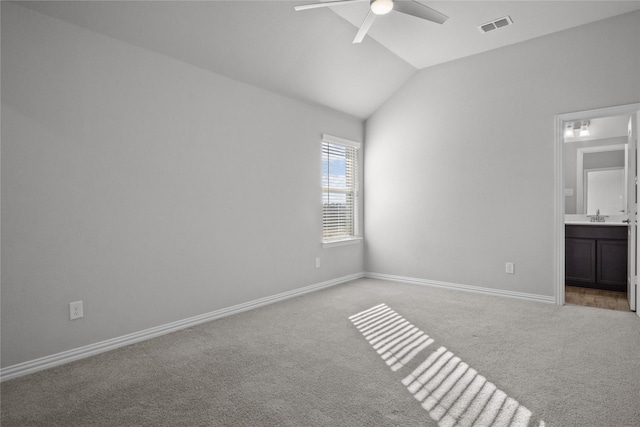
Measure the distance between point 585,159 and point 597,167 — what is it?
198 mm

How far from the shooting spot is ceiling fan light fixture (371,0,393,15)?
2721mm

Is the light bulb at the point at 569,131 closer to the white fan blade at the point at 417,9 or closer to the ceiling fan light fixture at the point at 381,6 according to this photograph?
the white fan blade at the point at 417,9

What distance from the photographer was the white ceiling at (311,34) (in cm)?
279

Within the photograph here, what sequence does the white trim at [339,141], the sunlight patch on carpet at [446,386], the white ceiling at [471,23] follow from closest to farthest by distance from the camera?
the sunlight patch on carpet at [446,386]
the white ceiling at [471,23]
the white trim at [339,141]

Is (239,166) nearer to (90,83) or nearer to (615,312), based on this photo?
(90,83)

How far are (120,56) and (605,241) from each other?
221 inches

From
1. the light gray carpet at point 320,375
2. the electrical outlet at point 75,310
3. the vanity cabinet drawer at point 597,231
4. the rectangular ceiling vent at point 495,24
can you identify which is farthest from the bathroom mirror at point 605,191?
the electrical outlet at point 75,310

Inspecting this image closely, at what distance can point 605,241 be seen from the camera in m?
4.53

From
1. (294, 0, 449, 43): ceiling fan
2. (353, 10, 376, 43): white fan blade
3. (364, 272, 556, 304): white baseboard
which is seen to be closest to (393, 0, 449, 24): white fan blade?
(294, 0, 449, 43): ceiling fan

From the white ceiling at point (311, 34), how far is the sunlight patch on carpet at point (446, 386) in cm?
277

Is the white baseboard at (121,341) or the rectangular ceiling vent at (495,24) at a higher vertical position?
the rectangular ceiling vent at (495,24)

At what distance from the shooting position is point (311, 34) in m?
3.57

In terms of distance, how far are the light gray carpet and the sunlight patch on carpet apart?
0.05m

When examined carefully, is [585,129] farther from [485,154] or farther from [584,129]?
[485,154]
